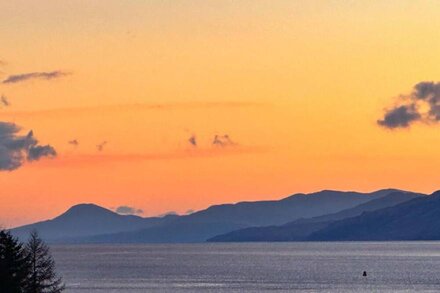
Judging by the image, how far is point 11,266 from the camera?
8638 cm

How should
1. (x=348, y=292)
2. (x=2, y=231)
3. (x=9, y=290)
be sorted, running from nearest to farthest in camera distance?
(x=9, y=290) < (x=2, y=231) < (x=348, y=292)

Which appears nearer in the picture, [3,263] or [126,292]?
[3,263]

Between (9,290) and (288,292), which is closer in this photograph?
(9,290)

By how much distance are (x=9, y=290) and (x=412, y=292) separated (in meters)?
126

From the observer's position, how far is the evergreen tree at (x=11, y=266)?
8406 centimetres

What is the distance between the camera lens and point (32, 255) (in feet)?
313

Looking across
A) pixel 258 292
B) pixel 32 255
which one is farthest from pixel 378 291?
pixel 32 255

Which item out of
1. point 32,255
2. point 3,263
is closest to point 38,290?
point 32,255

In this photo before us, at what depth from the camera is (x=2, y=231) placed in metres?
90.4

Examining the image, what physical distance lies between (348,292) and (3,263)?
11757 centimetres

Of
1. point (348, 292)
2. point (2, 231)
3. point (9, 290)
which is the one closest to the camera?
point (9, 290)

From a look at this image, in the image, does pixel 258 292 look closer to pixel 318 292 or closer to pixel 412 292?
pixel 318 292

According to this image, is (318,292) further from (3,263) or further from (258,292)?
(3,263)

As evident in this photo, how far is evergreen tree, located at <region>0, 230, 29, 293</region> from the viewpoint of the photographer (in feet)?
276
